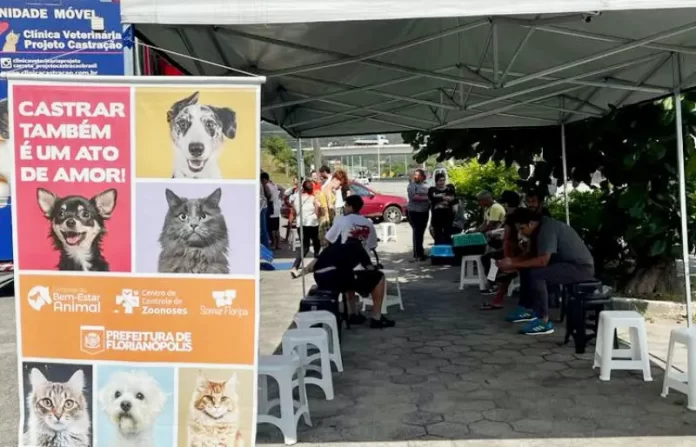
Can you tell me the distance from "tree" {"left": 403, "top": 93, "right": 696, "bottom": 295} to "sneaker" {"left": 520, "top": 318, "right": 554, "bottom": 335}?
1611 mm

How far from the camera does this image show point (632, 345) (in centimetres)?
525

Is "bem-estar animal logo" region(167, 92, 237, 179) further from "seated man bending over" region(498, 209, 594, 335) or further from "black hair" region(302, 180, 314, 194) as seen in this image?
"black hair" region(302, 180, 314, 194)

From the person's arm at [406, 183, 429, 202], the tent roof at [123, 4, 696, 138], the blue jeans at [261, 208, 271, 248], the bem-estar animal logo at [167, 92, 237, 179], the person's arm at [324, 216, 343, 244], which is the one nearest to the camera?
the bem-estar animal logo at [167, 92, 237, 179]

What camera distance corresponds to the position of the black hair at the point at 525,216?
6.66 meters

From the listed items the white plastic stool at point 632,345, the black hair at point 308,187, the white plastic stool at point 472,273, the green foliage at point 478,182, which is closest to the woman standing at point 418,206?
the green foliage at point 478,182

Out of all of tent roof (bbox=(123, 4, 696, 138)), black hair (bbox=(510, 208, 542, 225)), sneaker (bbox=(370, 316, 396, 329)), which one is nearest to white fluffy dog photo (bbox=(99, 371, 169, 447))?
tent roof (bbox=(123, 4, 696, 138))

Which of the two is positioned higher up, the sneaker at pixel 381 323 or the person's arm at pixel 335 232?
the person's arm at pixel 335 232

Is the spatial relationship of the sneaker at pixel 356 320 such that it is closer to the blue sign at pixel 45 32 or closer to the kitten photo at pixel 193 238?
the blue sign at pixel 45 32

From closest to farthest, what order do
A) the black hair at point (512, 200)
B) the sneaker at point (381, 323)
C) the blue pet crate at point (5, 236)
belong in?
the sneaker at point (381, 323) < the black hair at point (512, 200) < the blue pet crate at point (5, 236)

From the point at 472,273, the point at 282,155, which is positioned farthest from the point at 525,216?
the point at 282,155

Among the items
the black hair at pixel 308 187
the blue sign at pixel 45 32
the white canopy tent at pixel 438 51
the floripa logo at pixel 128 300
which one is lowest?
the floripa logo at pixel 128 300

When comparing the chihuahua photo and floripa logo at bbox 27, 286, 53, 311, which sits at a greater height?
the chihuahua photo

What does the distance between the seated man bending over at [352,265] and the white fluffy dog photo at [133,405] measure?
3.22m

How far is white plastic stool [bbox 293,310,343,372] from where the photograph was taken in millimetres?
5309
